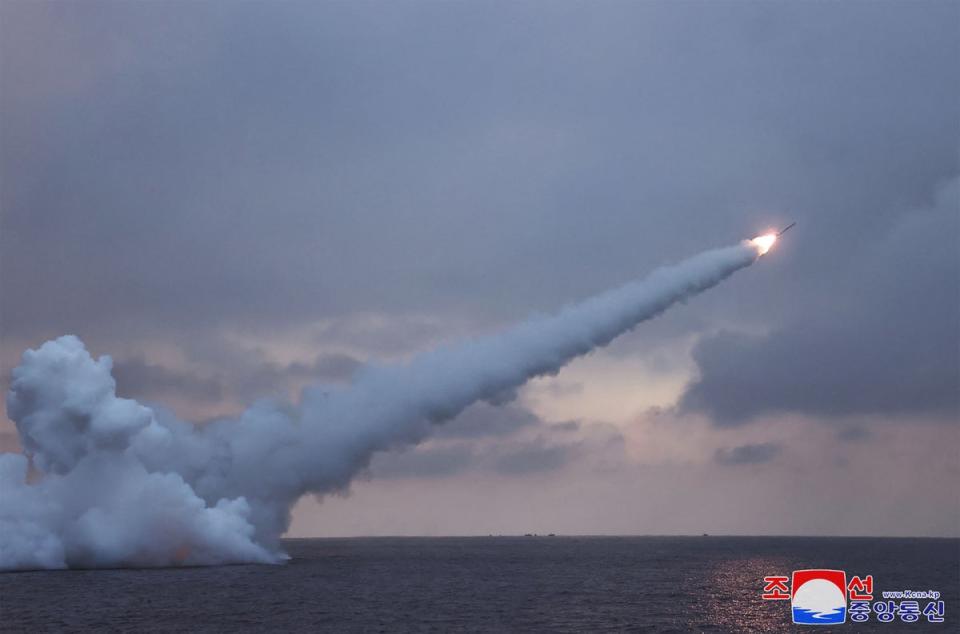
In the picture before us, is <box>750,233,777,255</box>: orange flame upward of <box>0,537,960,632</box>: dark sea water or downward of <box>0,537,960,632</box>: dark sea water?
upward

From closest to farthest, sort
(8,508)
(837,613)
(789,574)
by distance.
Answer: (837,613), (8,508), (789,574)

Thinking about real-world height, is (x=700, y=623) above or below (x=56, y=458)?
below

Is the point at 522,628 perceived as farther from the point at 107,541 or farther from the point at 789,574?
the point at 789,574

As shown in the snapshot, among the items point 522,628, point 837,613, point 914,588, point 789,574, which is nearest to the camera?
point 522,628

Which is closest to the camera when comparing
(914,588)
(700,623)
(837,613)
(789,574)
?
(700,623)

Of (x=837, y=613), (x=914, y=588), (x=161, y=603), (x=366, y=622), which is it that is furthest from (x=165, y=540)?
(x=914, y=588)

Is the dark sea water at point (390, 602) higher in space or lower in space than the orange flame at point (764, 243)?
lower

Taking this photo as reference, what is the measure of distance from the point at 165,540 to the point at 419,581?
102ft

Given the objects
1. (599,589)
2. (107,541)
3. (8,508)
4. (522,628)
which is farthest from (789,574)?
(8,508)

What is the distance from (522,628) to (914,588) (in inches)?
2775

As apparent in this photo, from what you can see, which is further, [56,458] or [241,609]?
[56,458]

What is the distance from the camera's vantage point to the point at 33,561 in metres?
108

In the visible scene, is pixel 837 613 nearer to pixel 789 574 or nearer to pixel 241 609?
pixel 241 609

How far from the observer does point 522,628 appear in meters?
68.7
